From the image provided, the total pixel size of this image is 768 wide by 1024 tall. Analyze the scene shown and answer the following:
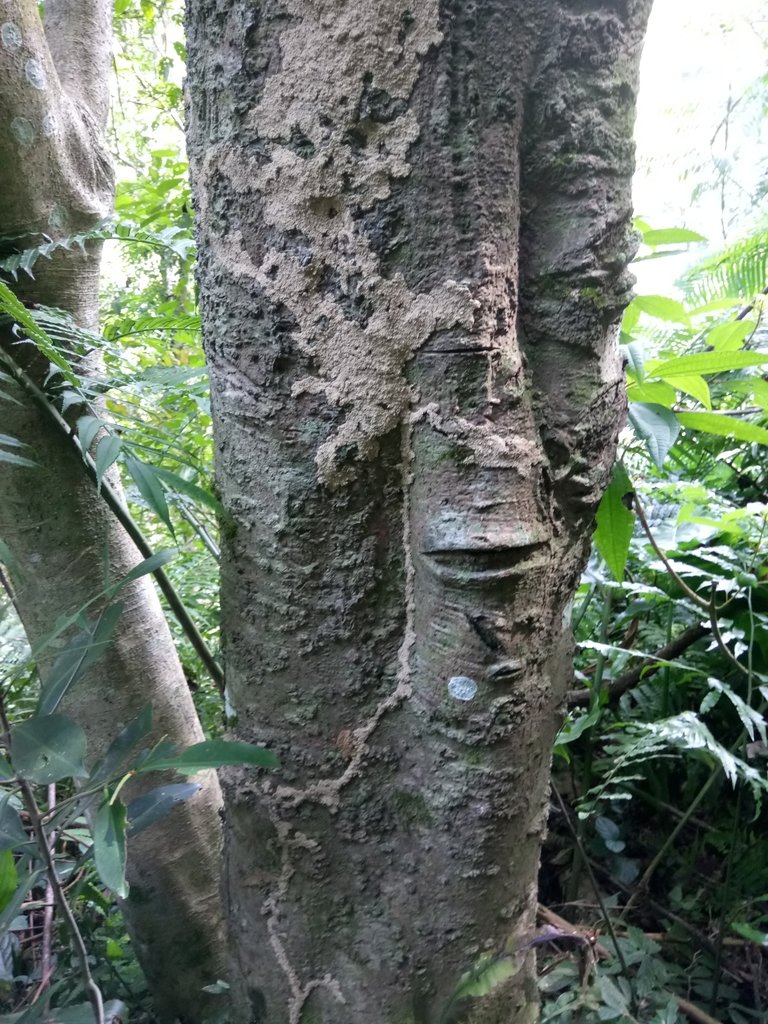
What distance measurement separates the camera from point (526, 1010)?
1.91 feet

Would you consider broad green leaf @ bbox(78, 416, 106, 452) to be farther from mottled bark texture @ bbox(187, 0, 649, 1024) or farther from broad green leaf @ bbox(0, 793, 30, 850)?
broad green leaf @ bbox(0, 793, 30, 850)

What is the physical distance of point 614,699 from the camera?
1118mm

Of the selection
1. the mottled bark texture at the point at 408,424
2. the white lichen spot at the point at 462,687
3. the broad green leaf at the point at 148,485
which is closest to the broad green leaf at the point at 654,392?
the mottled bark texture at the point at 408,424

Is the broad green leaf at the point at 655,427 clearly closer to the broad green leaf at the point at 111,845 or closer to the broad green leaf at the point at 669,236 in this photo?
the broad green leaf at the point at 669,236

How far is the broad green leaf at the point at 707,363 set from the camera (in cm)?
61

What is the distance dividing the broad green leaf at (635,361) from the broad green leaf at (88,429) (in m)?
0.48

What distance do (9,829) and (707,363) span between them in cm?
72

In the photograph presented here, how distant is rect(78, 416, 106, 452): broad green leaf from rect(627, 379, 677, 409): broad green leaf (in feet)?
1.65

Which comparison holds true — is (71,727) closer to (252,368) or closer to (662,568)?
(252,368)

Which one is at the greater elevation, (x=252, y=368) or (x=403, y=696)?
(x=252, y=368)

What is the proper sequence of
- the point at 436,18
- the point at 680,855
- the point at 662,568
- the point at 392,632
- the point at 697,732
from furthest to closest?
the point at 680,855 → the point at 662,568 → the point at 697,732 → the point at 392,632 → the point at 436,18

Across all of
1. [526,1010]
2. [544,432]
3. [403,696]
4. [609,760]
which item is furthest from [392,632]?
[609,760]

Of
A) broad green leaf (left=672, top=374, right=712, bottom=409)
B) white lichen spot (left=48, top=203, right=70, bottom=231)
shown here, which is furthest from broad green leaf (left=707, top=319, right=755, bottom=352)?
white lichen spot (left=48, top=203, right=70, bottom=231)

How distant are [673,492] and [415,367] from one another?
630 mm
